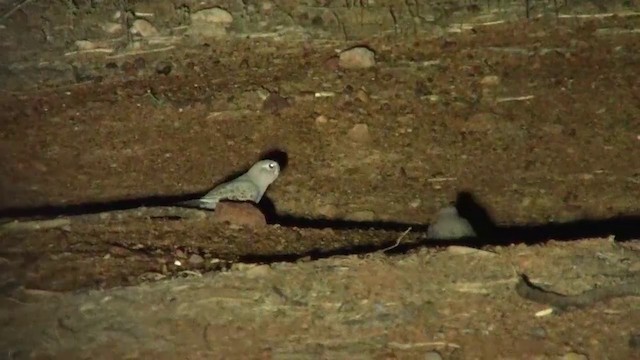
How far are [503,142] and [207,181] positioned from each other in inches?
51.8

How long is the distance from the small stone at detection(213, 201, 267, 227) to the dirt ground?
51mm

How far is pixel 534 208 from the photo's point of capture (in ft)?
12.7

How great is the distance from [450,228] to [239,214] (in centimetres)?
79

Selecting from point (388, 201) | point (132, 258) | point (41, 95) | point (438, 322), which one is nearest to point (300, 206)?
point (388, 201)

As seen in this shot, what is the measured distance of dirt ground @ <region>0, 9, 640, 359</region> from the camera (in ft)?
9.82

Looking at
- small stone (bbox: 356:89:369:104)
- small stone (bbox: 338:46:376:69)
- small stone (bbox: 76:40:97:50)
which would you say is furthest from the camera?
small stone (bbox: 76:40:97:50)

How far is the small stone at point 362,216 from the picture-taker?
12.7 feet

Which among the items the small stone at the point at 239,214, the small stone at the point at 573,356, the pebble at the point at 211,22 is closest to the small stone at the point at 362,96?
the pebble at the point at 211,22

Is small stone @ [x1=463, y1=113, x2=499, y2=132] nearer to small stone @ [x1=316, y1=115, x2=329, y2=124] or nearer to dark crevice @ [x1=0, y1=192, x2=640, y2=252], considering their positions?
dark crevice @ [x1=0, y1=192, x2=640, y2=252]

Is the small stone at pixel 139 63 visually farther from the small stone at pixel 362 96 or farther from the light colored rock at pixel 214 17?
the small stone at pixel 362 96

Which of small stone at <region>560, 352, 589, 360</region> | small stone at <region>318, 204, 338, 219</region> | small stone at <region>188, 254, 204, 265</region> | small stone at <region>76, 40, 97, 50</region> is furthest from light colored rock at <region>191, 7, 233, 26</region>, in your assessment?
small stone at <region>560, 352, 589, 360</region>

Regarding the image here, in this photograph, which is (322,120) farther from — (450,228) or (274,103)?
(450,228)

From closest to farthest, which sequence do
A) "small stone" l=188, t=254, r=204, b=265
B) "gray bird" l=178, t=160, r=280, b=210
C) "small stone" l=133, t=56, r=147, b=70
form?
"small stone" l=188, t=254, r=204, b=265 → "gray bird" l=178, t=160, r=280, b=210 → "small stone" l=133, t=56, r=147, b=70

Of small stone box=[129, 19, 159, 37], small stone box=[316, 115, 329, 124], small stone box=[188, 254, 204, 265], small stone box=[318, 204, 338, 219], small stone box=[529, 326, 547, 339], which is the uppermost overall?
small stone box=[129, 19, 159, 37]
